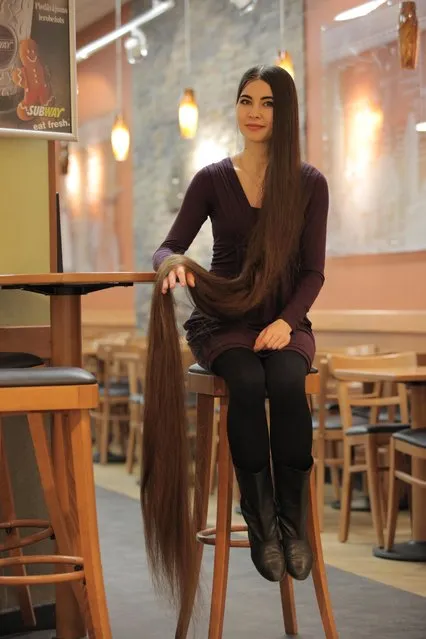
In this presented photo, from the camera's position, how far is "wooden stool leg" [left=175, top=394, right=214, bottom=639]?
2924mm

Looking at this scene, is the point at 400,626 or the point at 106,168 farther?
the point at 106,168

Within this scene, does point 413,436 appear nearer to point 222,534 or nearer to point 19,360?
point 222,534

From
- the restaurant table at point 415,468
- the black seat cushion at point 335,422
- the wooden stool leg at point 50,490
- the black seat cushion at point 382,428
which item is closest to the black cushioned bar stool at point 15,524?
the wooden stool leg at point 50,490

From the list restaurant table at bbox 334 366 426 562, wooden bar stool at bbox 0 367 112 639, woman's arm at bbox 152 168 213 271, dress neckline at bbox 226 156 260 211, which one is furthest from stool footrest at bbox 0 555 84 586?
restaurant table at bbox 334 366 426 562

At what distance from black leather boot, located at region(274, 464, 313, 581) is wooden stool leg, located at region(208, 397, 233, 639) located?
15cm

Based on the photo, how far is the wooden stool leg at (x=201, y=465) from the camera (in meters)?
2.92

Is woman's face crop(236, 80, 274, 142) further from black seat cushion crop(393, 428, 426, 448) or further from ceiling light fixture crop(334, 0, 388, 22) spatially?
ceiling light fixture crop(334, 0, 388, 22)

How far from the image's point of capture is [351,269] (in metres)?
7.56

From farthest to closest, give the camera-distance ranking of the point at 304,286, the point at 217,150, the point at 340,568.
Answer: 1. the point at 217,150
2. the point at 340,568
3. the point at 304,286

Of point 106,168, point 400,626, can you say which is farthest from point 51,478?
point 106,168

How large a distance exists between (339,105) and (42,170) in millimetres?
4445

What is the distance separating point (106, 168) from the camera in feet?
37.1

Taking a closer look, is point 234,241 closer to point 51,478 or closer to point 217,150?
point 51,478

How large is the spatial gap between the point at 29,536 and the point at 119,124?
243 inches
